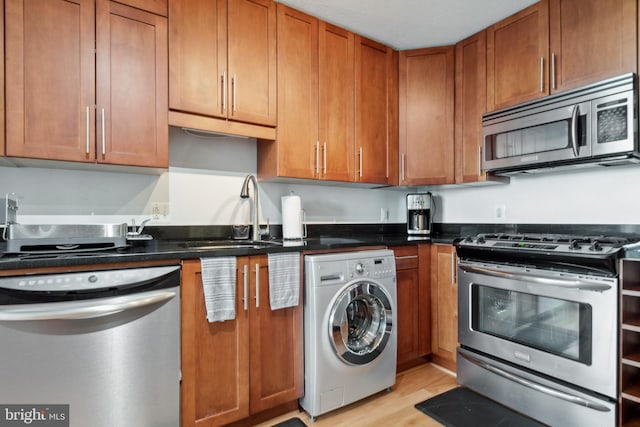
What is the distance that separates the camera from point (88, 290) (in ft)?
4.51

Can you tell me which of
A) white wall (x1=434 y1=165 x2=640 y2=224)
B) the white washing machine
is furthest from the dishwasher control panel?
white wall (x1=434 y1=165 x2=640 y2=224)

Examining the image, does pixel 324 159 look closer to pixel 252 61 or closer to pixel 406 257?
pixel 252 61

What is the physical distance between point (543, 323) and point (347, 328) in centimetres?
111

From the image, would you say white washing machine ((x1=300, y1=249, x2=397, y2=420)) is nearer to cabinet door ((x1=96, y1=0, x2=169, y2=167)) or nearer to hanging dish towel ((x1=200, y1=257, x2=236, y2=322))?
hanging dish towel ((x1=200, y1=257, x2=236, y2=322))

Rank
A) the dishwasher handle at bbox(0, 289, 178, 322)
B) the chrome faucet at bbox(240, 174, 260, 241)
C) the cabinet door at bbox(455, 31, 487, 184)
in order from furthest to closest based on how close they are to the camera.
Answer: the cabinet door at bbox(455, 31, 487, 184), the chrome faucet at bbox(240, 174, 260, 241), the dishwasher handle at bbox(0, 289, 178, 322)

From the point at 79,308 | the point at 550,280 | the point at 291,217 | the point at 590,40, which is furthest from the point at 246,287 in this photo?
the point at 590,40

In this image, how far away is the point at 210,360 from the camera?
5.50ft

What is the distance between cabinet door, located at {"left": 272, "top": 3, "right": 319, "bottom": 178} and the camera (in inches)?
88.1

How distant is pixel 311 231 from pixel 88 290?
1614 millimetres

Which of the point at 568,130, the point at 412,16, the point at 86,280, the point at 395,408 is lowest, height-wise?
the point at 395,408

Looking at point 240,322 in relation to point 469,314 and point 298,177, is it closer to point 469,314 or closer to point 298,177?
point 298,177

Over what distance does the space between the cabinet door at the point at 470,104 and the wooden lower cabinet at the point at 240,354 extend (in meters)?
1.70

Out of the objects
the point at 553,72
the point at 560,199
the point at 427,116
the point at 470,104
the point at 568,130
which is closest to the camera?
the point at 568,130

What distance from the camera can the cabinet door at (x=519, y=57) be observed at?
2.15 metres
